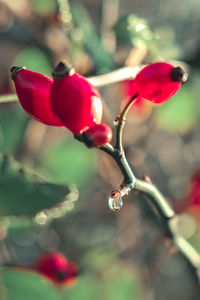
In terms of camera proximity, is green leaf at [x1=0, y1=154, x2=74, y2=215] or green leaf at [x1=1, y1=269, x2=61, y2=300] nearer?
green leaf at [x1=0, y1=154, x2=74, y2=215]

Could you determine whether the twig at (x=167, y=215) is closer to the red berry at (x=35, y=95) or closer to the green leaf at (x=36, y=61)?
the red berry at (x=35, y=95)

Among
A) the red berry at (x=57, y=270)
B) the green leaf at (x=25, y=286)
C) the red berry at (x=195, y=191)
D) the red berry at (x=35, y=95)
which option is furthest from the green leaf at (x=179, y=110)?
the red berry at (x=35, y=95)

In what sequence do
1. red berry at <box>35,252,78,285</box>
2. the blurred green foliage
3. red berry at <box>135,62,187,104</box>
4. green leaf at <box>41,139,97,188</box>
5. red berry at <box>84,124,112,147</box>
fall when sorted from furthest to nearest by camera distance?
1. the blurred green foliage
2. green leaf at <box>41,139,97,188</box>
3. red berry at <box>35,252,78,285</box>
4. red berry at <box>135,62,187,104</box>
5. red berry at <box>84,124,112,147</box>

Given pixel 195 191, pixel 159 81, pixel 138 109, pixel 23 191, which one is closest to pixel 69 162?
pixel 138 109

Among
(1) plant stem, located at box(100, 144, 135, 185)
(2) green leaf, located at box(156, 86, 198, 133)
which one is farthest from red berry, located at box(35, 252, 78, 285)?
(2) green leaf, located at box(156, 86, 198, 133)

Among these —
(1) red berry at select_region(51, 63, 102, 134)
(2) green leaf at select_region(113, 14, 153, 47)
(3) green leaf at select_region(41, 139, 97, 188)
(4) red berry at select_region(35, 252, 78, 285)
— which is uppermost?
(1) red berry at select_region(51, 63, 102, 134)

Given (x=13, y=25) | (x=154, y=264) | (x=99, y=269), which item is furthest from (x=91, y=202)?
(x=13, y=25)

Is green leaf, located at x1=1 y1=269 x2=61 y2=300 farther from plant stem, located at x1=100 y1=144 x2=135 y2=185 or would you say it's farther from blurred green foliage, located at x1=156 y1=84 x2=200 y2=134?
blurred green foliage, located at x1=156 y1=84 x2=200 y2=134

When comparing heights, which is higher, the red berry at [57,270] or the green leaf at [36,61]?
the green leaf at [36,61]

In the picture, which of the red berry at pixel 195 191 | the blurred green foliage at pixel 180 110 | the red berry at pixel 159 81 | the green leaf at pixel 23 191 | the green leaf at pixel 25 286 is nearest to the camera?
the red berry at pixel 159 81
